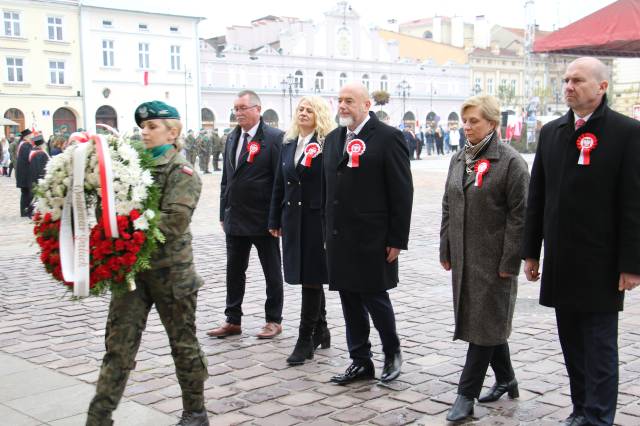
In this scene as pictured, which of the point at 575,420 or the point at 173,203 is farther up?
the point at 173,203

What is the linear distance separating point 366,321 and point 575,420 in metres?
1.63

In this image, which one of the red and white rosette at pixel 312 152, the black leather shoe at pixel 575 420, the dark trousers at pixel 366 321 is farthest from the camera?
the red and white rosette at pixel 312 152

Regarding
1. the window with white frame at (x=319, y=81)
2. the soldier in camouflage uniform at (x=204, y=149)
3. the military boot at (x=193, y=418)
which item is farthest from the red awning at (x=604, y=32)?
the window with white frame at (x=319, y=81)

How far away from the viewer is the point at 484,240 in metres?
4.54

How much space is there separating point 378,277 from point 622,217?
1.71 metres

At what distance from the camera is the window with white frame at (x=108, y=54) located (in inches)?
2127

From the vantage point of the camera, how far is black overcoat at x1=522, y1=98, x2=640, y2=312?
4.04 m

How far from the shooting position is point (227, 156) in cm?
679

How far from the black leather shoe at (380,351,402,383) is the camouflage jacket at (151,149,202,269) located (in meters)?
1.83

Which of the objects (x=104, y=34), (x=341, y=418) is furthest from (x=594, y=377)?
(x=104, y=34)

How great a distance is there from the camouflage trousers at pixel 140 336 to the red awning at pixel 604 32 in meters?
6.84

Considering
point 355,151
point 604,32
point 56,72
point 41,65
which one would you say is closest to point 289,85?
point 56,72

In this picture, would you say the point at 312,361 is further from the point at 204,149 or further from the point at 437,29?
the point at 437,29

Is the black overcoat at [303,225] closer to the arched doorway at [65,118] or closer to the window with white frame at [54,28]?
the arched doorway at [65,118]
